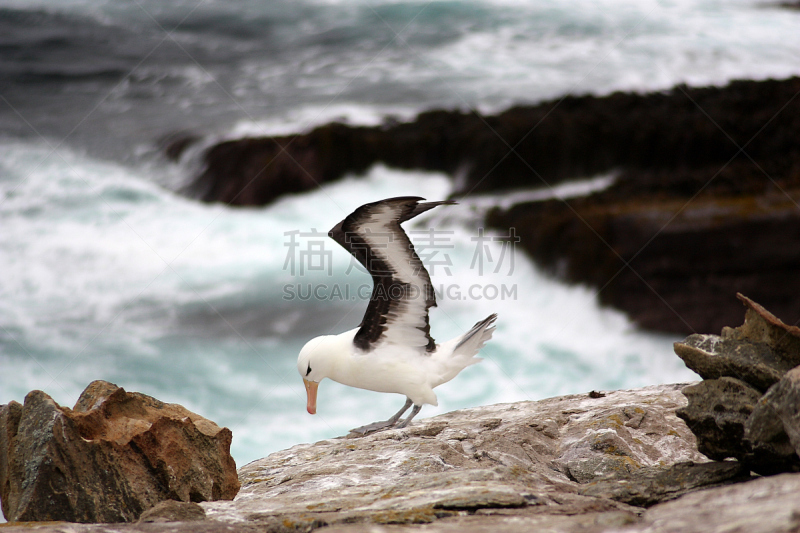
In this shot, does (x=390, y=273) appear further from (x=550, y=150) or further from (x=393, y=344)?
(x=550, y=150)

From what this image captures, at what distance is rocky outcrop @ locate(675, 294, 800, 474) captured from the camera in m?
4.30

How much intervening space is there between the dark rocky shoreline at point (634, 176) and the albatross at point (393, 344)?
27.2 ft

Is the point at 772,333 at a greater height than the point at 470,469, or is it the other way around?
the point at 772,333

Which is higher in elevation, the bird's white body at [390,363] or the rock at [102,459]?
the bird's white body at [390,363]

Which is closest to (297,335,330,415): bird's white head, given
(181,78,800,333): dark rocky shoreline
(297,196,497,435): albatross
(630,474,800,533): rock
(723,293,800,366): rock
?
(297,196,497,435): albatross

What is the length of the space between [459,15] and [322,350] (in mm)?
19681

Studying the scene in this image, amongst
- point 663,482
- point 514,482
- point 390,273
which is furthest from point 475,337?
point 663,482

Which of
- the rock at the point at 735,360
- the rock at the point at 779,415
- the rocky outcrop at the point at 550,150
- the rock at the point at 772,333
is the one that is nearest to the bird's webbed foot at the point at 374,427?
the rock at the point at 735,360

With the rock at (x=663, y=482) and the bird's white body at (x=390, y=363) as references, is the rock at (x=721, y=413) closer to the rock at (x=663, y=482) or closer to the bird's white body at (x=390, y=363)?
the rock at (x=663, y=482)

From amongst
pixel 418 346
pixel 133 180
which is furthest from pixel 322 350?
pixel 133 180

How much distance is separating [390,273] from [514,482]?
277cm

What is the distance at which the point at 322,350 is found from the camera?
728 cm

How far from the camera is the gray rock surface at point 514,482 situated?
3.43 metres

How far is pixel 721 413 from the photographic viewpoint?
4.71 metres
